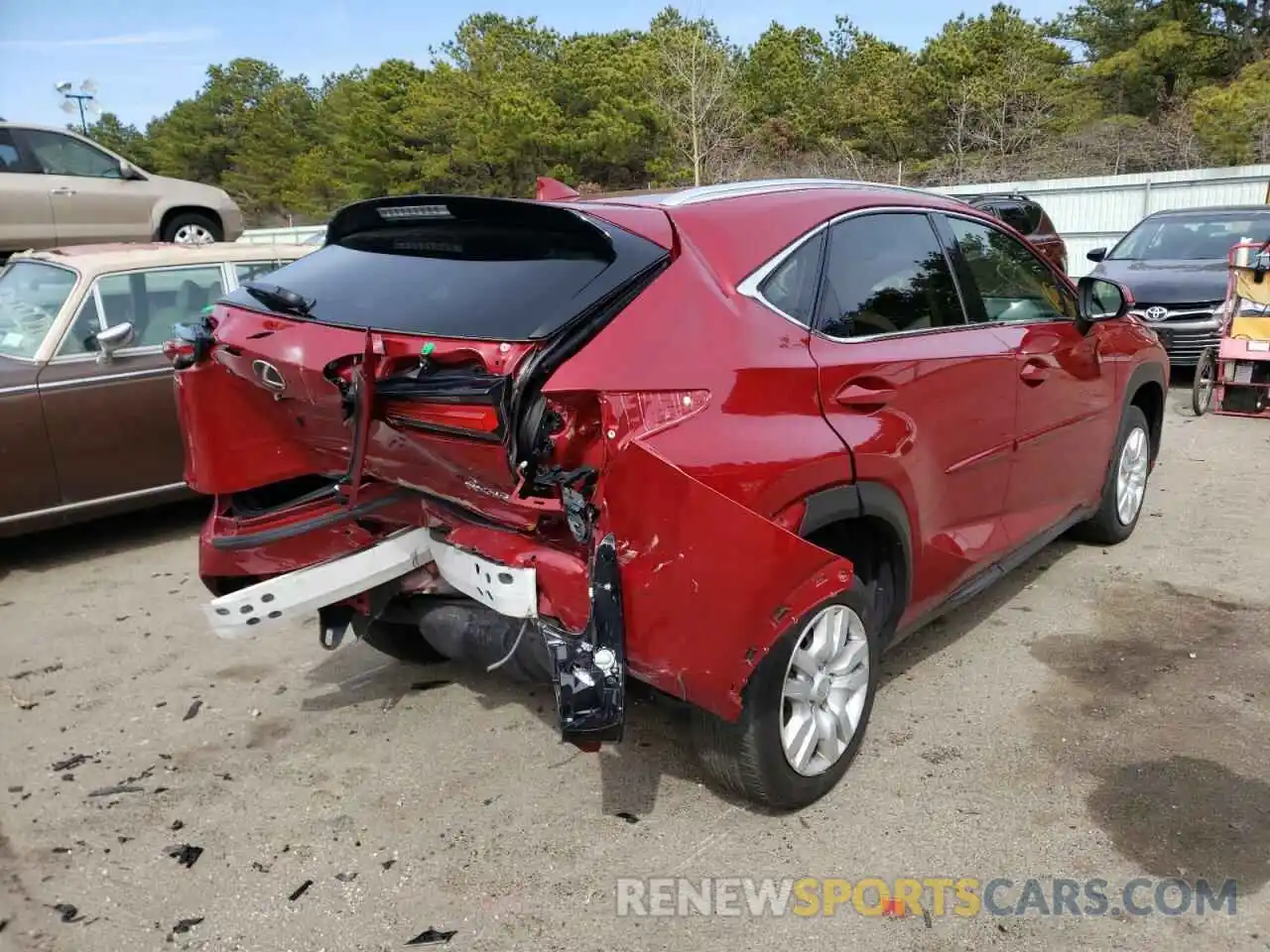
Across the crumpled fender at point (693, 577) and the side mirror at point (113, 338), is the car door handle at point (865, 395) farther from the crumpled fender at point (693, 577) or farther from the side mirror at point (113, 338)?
the side mirror at point (113, 338)

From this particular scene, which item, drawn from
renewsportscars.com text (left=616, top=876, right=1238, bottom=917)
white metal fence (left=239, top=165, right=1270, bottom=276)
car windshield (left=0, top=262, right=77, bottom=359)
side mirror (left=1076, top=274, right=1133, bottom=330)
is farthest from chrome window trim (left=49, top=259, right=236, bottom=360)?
white metal fence (left=239, top=165, right=1270, bottom=276)

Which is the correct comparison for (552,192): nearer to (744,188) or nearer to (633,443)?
(744,188)

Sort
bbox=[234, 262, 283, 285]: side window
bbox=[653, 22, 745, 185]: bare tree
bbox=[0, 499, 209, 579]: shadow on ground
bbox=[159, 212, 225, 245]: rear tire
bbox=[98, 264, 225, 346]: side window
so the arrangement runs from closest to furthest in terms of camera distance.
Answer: bbox=[0, 499, 209, 579]: shadow on ground, bbox=[98, 264, 225, 346]: side window, bbox=[234, 262, 283, 285]: side window, bbox=[159, 212, 225, 245]: rear tire, bbox=[653, 22, 745, 185]: bare tree

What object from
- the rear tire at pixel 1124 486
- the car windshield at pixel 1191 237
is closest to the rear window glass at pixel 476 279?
the rear tire at pixel 1124 486

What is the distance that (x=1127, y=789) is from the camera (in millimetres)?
3162

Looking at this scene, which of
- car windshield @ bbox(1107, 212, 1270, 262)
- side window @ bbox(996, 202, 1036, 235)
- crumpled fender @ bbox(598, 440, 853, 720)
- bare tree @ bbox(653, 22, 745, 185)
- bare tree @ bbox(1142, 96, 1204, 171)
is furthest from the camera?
→ bare tree @ bbox(653, 22, 745, 185)

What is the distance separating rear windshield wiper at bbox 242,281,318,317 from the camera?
3.09m

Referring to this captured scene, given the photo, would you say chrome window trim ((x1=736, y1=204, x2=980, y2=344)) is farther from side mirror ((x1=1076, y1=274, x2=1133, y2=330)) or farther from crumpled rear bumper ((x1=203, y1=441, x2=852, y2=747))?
side mirror ((x1=1076, y1=274, x2=1133, y2=330))

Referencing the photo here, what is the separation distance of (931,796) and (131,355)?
5.11 m

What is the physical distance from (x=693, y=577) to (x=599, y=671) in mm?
344

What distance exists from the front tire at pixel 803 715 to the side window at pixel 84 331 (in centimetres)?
469

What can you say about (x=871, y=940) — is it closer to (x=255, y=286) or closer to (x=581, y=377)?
(x=581, y=377)

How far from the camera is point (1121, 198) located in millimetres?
20891

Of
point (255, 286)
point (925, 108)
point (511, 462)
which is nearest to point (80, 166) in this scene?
point (255, 286)
